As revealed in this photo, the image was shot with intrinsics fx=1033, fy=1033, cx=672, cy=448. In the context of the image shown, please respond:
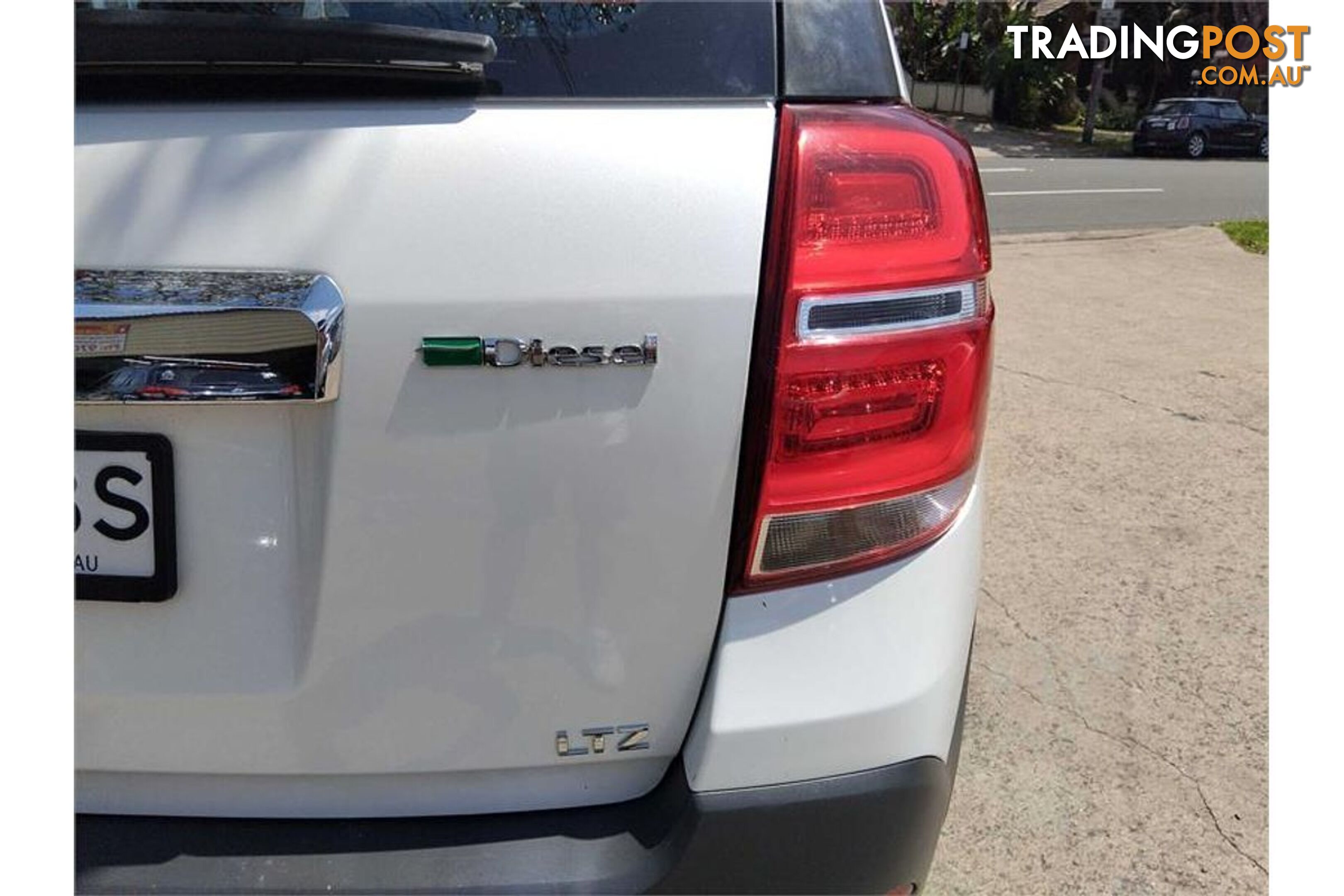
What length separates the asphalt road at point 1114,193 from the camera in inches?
518

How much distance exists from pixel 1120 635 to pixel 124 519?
278cm

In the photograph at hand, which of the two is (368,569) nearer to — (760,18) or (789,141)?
(789,141)

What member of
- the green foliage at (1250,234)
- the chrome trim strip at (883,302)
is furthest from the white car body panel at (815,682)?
Answer: the green foliage at (1250,234)

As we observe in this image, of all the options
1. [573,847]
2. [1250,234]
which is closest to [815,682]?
[573,847]

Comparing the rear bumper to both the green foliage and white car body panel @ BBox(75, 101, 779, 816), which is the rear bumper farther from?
the green foliage

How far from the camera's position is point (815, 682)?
128 cm

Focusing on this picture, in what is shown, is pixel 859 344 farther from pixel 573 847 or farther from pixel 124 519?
pixel 124 519

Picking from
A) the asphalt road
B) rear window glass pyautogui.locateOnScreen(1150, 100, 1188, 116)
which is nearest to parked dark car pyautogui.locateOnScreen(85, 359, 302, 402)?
the asphalt road

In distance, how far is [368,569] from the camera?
123 cm

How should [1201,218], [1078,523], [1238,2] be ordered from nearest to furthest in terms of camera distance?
[1078,523], [1201,218], [1238,2]

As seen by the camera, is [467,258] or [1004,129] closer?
[467,258]

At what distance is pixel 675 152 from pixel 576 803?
2.75ft

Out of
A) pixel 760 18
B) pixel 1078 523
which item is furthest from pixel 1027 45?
pixel 760 18

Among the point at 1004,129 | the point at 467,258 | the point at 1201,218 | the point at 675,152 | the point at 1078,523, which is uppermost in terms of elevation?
the point at 1004,129
